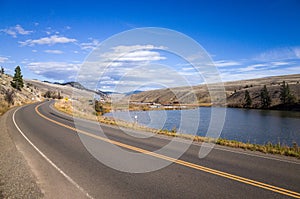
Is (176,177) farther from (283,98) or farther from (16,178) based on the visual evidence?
(283,98)

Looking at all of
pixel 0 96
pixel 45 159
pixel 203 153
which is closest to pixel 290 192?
pixel 203 153

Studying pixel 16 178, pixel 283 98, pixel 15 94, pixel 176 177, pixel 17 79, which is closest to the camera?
pixel 16 178

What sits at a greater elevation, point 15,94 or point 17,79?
point 17,79

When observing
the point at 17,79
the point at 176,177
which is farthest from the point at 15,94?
the point at 176,177

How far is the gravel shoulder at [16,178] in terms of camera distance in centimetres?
541

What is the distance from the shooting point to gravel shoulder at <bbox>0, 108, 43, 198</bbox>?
213 inches

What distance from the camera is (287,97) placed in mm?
64875

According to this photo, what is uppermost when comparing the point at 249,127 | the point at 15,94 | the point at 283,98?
the point at 15,94

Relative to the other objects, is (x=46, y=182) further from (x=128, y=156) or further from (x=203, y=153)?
(x=203, y=153)

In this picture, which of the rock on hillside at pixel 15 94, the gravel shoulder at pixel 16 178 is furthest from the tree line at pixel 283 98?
the gravel shoulder at pixel 16 178

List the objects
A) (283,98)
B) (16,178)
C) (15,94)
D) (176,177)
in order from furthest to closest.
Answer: (283,98)
(15,94)
(176,177)
(16,178)

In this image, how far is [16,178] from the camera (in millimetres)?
6383

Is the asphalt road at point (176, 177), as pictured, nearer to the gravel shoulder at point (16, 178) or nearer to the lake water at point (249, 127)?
the gravel shoulder at point (16, 178)

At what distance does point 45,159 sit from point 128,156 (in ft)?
9.70
